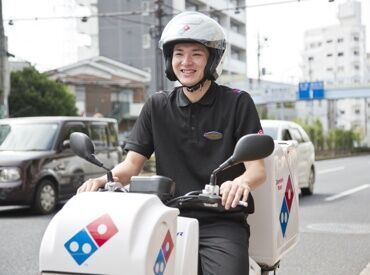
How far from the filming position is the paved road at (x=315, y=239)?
658cm

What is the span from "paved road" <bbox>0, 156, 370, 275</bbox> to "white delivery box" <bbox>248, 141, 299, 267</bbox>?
275 centimetres

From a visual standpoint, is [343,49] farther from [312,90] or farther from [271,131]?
[271,131]

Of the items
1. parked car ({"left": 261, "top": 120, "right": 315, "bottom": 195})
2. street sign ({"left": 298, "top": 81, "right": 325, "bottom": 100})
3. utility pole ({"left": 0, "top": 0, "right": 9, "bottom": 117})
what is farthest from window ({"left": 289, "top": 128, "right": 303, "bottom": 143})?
street sign ({"left": 298, "top": 81, "right": 325, "bottom": 100})

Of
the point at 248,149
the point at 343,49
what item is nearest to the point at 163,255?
the point at 248,149

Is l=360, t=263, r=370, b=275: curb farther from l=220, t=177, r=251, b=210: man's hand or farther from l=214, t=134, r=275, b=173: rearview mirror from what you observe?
l=214, t=134, r=275, b=173: rearview mirror

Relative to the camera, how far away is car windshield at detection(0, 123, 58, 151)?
37.6 ft

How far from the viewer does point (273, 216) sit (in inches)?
135

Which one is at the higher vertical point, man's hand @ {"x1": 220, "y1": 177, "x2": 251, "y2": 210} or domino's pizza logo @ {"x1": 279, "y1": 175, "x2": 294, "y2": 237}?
man's hand @ {"x1": 220, "y1": 177, "x2": 251, "y2": 210}

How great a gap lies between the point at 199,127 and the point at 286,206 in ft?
3.55

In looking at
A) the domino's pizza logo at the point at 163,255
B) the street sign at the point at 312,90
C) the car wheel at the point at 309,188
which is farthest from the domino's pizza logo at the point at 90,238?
the street sign at the point at 312,90

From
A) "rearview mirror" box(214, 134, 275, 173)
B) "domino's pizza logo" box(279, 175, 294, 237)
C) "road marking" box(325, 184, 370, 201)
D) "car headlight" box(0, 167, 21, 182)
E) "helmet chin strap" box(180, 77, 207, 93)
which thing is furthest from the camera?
"road marking" box(325, 184, 370, 201)

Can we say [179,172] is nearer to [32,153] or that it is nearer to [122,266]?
[122,266]

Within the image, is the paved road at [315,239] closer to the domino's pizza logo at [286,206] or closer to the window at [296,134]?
the window at [296,134]

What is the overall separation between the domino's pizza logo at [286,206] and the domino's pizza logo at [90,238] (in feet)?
5.46
